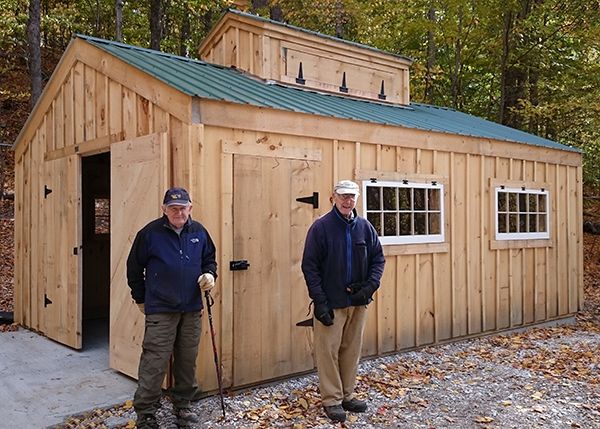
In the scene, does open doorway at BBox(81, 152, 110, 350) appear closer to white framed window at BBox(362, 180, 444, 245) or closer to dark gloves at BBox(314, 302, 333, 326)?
white framed window at BBox(362, 180, 444, 245)

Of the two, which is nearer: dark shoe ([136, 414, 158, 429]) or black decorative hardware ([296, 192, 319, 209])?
dark shoe ([136, 414, 158, 429])

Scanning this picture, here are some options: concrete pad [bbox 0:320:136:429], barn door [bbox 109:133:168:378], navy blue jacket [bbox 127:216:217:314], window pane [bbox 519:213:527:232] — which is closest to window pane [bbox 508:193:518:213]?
window pane [bbox 519:213:527:232]

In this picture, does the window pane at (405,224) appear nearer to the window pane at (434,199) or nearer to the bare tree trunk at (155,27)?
the window pane at (434,199)

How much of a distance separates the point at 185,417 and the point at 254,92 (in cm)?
316

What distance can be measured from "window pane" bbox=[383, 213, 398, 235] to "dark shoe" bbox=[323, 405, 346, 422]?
235 cm

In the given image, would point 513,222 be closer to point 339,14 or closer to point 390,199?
point 390,199

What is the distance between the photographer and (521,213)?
24.6 feet

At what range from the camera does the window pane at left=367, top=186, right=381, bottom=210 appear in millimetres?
5785

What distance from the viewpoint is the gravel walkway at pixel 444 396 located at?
4.06 metres

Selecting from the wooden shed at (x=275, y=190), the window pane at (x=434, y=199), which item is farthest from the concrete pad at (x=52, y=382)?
the window pane at (x=434, y=199)

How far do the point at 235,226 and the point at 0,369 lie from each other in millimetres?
2748

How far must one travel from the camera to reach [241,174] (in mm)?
4691

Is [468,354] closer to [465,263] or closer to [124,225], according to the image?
[465,263]

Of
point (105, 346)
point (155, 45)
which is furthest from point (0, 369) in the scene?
point (155, 45)
